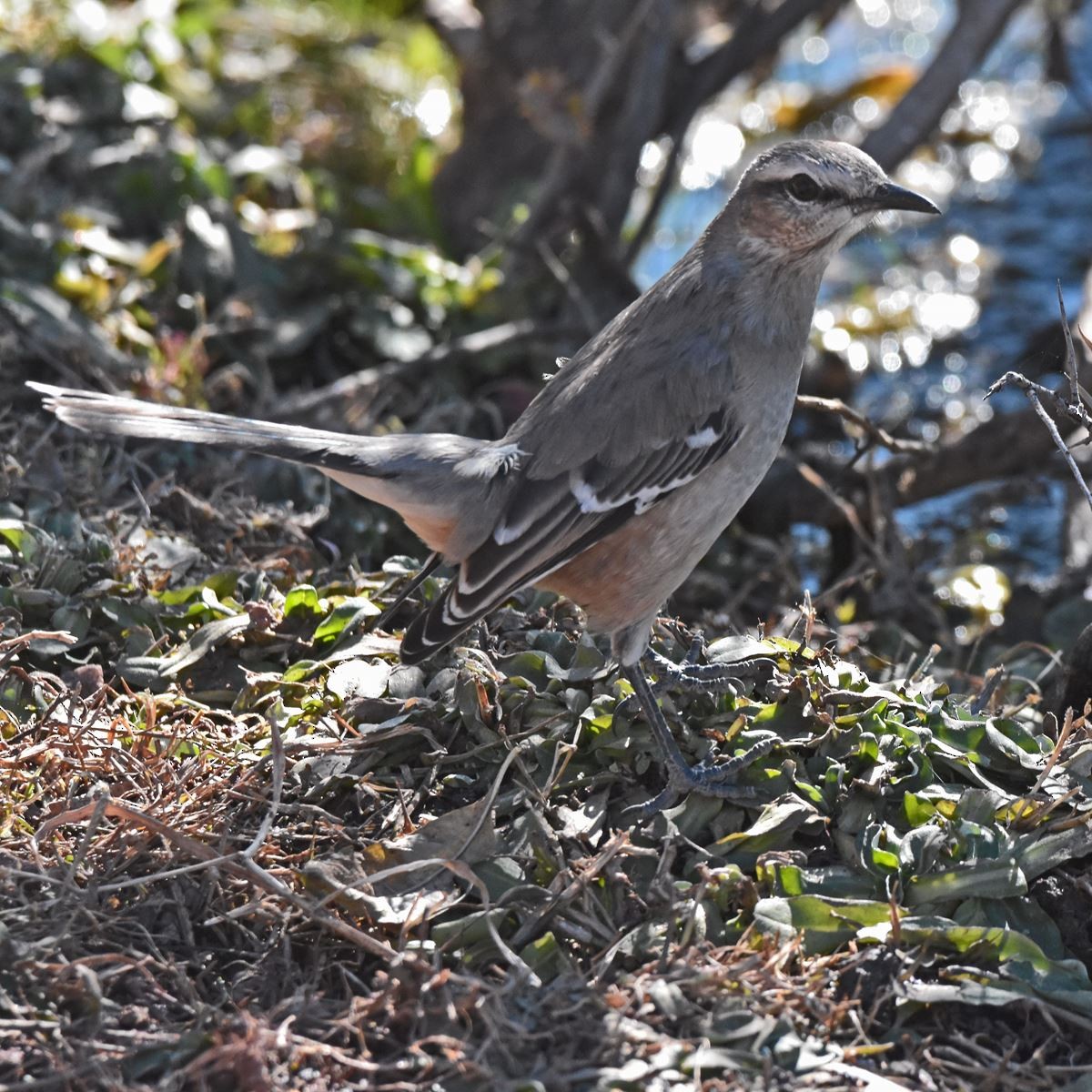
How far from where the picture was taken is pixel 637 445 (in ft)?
14.0

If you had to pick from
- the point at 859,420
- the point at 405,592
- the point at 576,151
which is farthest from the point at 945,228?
the point at 405,592

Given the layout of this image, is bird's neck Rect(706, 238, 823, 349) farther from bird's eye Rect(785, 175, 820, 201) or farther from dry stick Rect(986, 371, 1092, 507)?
dry stick Rect(986, 371, 1092, 507)

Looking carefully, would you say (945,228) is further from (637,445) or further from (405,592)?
(405,592)

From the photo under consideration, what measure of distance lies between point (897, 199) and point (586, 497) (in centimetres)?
138

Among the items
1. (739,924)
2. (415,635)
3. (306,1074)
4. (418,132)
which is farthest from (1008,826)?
(418,132)

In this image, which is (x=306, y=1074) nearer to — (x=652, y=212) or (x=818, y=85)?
(x=652, y=212)

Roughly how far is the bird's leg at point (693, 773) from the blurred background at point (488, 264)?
142 cm

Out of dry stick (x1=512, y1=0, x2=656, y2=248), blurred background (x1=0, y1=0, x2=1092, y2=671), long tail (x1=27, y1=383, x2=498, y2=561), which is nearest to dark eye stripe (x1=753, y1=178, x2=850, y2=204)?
blurred background (x1=0, y1=0, x2=1092, y2=671)

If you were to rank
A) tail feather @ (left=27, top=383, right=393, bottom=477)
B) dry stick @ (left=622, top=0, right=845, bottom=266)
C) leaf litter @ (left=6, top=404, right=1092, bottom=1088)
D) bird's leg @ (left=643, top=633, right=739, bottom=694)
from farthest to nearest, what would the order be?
dry stick @ (left=622, top=0, right=845, bottom=266) < bird's leg @ (left=643, top=633, right=739, bottom=694) < tail feather @ (left=27, top=383, right=393, bottom=477) < leaf litter @ (left=6, top=404, right=1092, bottom=1088)

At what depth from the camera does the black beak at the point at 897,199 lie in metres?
4.43

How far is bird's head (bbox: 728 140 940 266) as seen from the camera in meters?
4.45

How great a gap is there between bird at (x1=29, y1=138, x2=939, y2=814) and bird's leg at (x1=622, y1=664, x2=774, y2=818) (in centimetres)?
1

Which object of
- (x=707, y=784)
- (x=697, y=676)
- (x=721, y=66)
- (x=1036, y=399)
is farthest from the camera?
(x=721, y=66)

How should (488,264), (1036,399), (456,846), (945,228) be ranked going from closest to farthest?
(456,846) < (1036,399) < (488,264) < (945,228)
